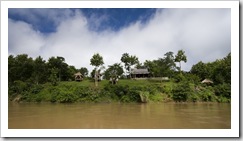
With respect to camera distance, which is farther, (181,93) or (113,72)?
(113,72)

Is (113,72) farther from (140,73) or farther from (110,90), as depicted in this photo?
(140,73)

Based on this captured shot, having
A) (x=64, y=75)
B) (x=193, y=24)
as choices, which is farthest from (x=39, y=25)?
(x=64, y=75)

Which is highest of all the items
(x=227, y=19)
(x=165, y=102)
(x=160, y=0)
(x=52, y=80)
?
(x=160, y=0)

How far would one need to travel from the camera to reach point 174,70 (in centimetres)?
1872

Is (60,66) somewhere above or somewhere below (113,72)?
above

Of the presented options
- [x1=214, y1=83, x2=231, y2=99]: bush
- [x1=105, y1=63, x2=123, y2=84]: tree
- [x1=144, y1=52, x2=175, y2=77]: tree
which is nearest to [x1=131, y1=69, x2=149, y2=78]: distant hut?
[x1=144, y1=52, x2=175, y2=77]: tree

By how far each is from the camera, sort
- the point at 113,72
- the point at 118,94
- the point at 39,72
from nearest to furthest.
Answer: the point at 118,94 < the point at 39,72 < the point at 113,72

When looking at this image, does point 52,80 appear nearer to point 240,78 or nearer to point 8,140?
point 8,140

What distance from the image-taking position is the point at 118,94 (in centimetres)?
1288

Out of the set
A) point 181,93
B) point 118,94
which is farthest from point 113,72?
point 181,93

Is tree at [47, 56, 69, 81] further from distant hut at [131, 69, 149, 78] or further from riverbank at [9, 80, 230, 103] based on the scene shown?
distant hut at [131, 69, 149, 78]

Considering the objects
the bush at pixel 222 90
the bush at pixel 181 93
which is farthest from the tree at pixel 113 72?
the bush at pixel 222 90

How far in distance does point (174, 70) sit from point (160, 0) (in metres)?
14.5

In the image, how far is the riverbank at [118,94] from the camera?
1220 cm
